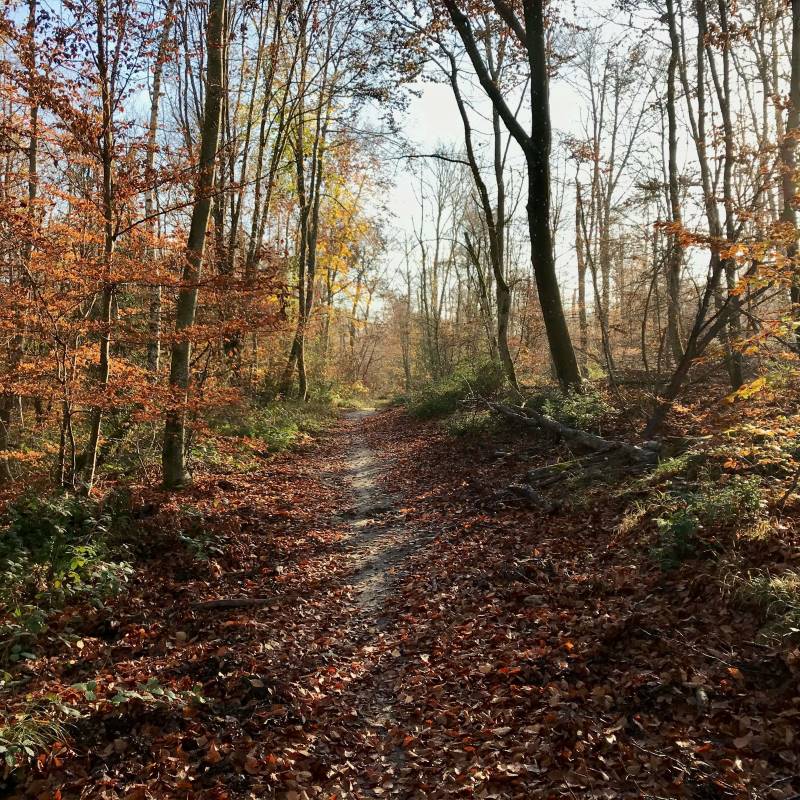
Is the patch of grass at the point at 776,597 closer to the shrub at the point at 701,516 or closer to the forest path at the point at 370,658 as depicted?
the shrub at the point at 701,516

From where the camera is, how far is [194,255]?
8445 mm

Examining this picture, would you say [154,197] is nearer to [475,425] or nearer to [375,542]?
[375,542]

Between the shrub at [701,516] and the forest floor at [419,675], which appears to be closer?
the forest floor at [419,675]

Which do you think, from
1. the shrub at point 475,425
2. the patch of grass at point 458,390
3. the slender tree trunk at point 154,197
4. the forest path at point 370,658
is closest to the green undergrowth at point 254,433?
the slender tree trunk at point 154,197

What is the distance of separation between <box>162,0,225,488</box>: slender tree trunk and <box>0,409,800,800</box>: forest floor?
169cm

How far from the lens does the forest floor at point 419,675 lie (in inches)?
133

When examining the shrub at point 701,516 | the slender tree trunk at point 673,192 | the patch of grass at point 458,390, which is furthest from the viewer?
the patch of grass at point 458,390

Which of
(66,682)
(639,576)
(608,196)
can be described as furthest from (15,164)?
(608,196)

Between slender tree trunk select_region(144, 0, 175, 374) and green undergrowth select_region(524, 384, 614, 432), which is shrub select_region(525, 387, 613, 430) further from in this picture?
slender tree trunk select_region(144, 0, 175, 374)

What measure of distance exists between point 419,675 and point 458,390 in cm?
1398

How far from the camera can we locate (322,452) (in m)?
15.0

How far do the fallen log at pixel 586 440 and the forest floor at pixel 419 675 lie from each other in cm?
127

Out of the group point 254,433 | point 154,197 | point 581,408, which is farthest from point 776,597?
point 254,433

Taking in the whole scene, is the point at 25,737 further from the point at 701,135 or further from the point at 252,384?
the point at 701,135
